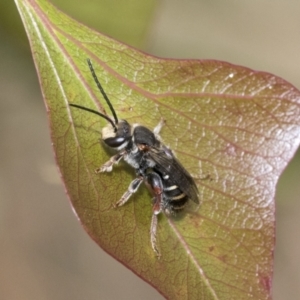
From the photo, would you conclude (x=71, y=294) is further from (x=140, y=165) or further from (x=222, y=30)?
(x=222, y=30)

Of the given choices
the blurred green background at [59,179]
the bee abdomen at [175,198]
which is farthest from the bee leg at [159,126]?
the blurred green background at [59,179]

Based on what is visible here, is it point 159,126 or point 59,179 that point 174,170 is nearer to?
point 159,126

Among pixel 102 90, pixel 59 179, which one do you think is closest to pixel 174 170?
pixel 102 90

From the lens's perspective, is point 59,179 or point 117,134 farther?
point 59,179

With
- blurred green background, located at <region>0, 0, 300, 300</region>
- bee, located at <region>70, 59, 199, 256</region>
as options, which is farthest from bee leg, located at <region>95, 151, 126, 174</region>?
blurred green background, located at <region>0, 0, 300, 300</region>

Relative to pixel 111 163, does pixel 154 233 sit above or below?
below

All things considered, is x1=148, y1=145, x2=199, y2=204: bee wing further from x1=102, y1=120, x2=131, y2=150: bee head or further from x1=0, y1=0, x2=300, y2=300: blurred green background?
x1=0, y1=0, x2=300, y2=300: blurred green background
